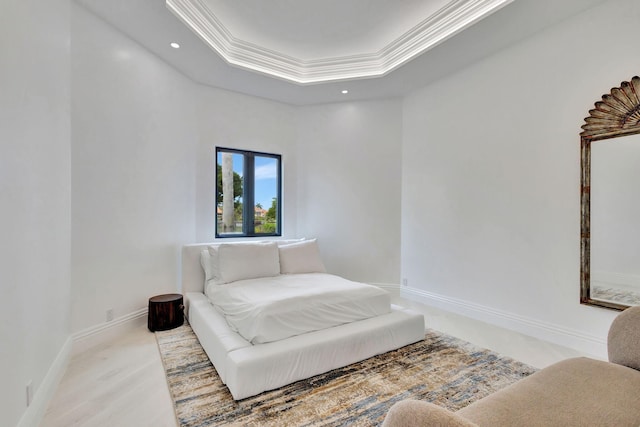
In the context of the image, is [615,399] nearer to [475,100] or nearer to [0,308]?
[0,308]

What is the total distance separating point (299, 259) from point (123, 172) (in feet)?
6.94

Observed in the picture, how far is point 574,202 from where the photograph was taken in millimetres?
2756

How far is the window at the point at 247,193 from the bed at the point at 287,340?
1.29 meters

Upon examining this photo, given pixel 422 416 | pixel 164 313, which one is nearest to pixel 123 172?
pixel 164 313

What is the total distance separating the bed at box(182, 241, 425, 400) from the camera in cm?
203

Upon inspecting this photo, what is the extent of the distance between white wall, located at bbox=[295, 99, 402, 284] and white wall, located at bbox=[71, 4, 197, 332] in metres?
1.86

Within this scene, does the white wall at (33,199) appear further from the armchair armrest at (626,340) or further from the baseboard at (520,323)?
the baseboard at (520,323)

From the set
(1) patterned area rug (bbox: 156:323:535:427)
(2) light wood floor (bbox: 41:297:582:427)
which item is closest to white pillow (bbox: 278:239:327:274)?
(1) patterned area rug (bbox: 156:323:535:427)

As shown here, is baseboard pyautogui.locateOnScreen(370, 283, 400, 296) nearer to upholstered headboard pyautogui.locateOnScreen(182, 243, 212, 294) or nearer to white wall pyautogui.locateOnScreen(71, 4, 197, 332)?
upholstered headboard pyautogui.locateOnScreen(182, 243, 212, 294)

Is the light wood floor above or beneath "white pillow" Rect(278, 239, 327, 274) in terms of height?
beneath

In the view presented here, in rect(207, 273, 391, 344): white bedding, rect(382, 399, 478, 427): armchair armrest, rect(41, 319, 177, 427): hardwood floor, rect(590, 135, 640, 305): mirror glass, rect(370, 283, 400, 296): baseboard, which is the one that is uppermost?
rect(590, 135, 640, 305): mirror glass

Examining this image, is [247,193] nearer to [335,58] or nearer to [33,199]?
[335,58]

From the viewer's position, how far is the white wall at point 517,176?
105 inches

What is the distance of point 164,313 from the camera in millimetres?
3176
